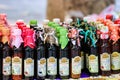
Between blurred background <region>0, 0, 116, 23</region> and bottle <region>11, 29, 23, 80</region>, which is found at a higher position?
blurred background <region>0, 0, 116, 23</region>

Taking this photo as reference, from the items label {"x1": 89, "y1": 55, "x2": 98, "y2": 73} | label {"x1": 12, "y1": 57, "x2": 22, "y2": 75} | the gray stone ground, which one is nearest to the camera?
label {"x1": 12, "y1": 57, "x2": 22, "y2": 75}

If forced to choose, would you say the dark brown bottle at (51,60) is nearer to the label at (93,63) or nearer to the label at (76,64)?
the label at (76,64)

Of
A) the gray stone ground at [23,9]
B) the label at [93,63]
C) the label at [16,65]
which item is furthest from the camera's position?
the gray stone ground at [23,9]

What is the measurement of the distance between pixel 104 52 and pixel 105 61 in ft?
0.19

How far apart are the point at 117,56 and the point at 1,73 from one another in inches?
29.4

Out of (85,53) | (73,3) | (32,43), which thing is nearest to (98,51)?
(85,53)

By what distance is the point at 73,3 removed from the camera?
3.74 metres

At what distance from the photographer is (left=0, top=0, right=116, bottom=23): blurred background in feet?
12.0

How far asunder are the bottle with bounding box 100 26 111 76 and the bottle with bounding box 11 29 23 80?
1.66ft

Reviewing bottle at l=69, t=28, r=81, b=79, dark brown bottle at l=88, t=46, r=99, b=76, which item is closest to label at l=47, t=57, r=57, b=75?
bottle at l=69, t=28, r=81, b=79

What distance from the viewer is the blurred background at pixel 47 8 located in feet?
12.0

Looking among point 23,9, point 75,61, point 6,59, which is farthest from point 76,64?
point 23,9

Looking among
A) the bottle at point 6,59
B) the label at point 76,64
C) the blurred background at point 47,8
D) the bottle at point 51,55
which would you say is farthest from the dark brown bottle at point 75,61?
the blurred background at point 47,8

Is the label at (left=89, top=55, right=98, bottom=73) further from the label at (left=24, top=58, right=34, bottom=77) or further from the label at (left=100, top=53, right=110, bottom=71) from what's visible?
the label at (left=24, top=58, right=34, bottom=77)
